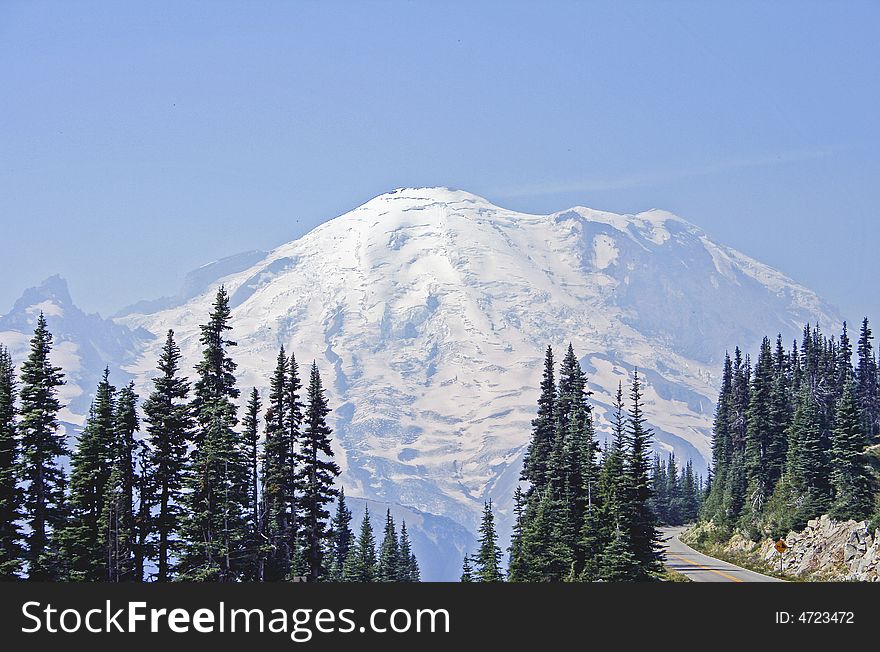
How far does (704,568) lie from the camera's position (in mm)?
83250

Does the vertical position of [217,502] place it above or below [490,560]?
above

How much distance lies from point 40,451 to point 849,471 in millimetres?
60116

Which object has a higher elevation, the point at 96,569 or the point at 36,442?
the point at 36,442

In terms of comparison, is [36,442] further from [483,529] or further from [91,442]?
[483,529]

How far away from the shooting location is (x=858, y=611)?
32531mm

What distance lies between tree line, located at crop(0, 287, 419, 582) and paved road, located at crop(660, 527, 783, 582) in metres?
19.2

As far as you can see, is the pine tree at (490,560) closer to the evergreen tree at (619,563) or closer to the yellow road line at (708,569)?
the evergreen tree at (619,563)

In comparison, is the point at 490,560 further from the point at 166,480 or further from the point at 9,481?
the point at 9,481

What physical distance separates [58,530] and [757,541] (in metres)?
63.8

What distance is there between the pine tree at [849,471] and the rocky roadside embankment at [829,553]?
55.1 inches

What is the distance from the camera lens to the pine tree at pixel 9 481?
51.8m

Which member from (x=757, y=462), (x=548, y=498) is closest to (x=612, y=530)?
(x=548, y=498)

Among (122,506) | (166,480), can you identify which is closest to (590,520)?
(166,480)

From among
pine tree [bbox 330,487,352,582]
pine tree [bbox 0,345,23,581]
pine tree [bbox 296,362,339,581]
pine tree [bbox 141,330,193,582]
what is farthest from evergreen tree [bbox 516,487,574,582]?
pine tree [bbox 330,487,352,582]
